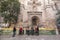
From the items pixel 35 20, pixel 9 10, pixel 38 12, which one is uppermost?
pixel 9 10

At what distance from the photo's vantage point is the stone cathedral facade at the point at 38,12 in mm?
34500

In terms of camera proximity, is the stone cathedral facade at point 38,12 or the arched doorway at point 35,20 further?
the arched doorway at point 35,20

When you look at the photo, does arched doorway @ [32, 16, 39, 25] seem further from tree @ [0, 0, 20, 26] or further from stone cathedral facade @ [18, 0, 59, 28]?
tree @ [0, 0, 20, 26]

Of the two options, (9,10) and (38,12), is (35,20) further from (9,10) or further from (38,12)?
(9,10)

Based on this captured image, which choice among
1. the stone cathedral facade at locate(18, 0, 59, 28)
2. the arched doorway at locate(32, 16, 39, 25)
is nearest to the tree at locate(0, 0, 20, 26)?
the stone cathedral facade at locate(18, 0, 59, 28)

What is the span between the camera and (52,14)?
3491cm

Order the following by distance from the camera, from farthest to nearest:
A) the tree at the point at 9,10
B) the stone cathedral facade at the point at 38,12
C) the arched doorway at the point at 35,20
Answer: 1. the arched doorway at the point at 35,20
2. the stone cathedral facade at the point at 38,12
3. the tree at the point at 9,10

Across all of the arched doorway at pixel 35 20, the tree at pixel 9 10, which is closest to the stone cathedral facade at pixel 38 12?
the arched doorway at pixel 35 20

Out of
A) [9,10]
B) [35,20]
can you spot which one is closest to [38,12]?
[35,20]

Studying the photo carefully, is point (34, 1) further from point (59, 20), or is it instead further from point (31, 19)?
point (59, 20)

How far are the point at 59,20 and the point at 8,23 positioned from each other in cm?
878

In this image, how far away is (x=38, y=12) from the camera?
35062 millimetres

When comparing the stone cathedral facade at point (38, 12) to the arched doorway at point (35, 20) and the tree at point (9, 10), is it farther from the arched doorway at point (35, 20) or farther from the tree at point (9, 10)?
the tree at point (9, 10)

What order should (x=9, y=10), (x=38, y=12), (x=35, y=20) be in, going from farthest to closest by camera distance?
(x=35, y=20) < (x=38, y=12) < (x=9, y=10)
